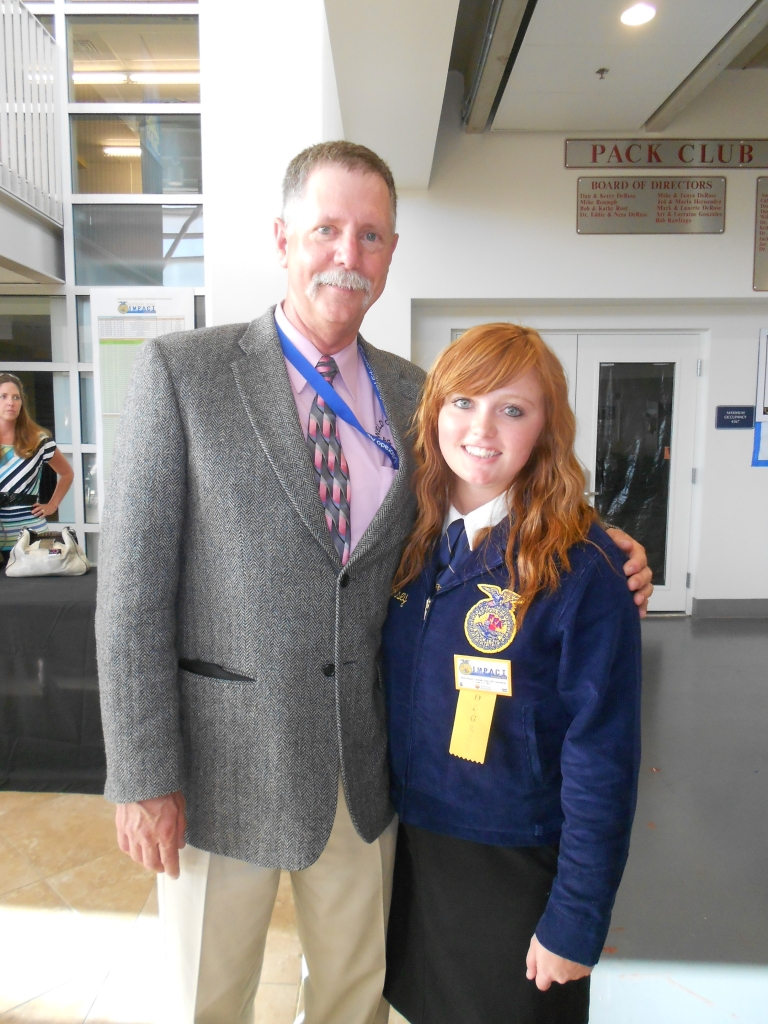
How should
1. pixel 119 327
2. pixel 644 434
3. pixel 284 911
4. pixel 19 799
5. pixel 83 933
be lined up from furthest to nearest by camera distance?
1. pixel 119 327
2. pixel 644 434
3. pixel 19 799
4. pixel 284 911
5. pixel 83 933

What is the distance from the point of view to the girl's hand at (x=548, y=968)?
3.23 ft

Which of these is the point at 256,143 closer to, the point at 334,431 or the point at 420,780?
the point at 334,431

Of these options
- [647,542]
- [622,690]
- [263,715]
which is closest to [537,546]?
[622,690]

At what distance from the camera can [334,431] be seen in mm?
1187

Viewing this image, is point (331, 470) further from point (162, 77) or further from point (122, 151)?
point (162, 77)

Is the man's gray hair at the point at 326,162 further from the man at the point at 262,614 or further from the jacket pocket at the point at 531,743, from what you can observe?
the jacket pocket at the point at 531,743

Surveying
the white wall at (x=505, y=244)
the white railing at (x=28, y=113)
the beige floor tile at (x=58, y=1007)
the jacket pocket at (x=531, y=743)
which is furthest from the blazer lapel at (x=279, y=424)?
the white railing at (x=28, y=113)

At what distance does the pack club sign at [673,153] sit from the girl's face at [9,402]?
Result: 3.61 m

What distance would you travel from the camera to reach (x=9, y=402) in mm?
3162

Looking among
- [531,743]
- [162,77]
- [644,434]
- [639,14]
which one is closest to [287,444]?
[531,743]

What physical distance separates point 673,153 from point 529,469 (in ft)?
14.2

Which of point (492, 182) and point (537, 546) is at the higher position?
point (492, 182)

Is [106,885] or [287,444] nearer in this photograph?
[287,444]

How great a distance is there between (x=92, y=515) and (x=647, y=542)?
15.4ft
